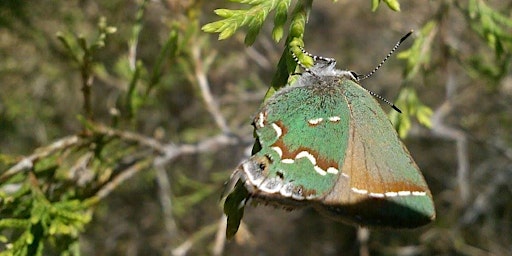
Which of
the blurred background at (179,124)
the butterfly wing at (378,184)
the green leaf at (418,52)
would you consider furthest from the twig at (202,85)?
the butterfly wing at (378,184)

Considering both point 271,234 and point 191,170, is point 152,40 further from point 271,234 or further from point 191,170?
point 271,234

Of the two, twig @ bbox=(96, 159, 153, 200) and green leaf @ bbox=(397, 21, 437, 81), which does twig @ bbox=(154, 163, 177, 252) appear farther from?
green leaf @ bbox=(397, 21, 437, 81)

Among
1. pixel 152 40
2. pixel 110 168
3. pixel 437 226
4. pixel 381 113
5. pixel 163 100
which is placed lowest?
pixel 437 226

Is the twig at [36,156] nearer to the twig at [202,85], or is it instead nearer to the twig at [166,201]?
the twig at [202,85]

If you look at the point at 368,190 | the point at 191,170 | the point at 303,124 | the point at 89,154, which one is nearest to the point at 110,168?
the point at 89,154

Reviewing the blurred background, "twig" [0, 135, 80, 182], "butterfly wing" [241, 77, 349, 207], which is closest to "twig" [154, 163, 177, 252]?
the blurred background

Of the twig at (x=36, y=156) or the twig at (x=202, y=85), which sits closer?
the twig at (x=36, y=156)
